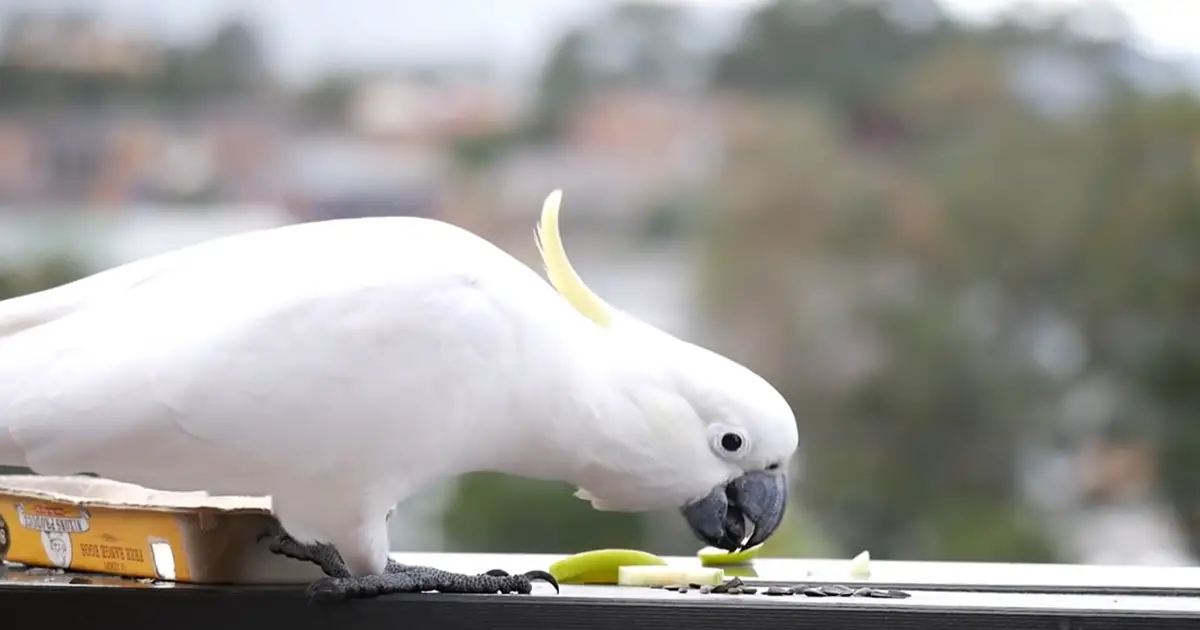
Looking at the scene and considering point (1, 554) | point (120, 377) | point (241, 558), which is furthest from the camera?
point (1, 554)

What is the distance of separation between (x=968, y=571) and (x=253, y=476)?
850 millimetres

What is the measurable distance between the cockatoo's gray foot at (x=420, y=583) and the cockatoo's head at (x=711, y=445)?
183 millimetres

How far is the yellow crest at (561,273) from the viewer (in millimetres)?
1631

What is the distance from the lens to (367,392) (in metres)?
1.39

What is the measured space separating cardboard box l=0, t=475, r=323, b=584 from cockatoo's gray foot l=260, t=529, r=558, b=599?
0.07 ft

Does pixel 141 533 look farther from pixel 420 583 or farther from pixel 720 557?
Answer: pixel 720 557

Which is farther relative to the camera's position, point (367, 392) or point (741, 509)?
point (741, 509)

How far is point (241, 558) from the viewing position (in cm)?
149

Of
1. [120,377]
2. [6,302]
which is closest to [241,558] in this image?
[120,377]

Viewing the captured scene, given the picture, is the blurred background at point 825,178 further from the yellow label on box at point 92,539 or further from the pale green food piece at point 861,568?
the yellow label on box at point 92,539

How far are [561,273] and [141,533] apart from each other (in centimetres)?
55

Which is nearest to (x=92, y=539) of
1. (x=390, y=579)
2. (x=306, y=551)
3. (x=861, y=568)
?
(x=306, y=551)

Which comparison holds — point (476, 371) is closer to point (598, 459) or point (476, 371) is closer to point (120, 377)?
point (598, 459)

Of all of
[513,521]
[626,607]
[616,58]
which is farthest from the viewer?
[616,58]
